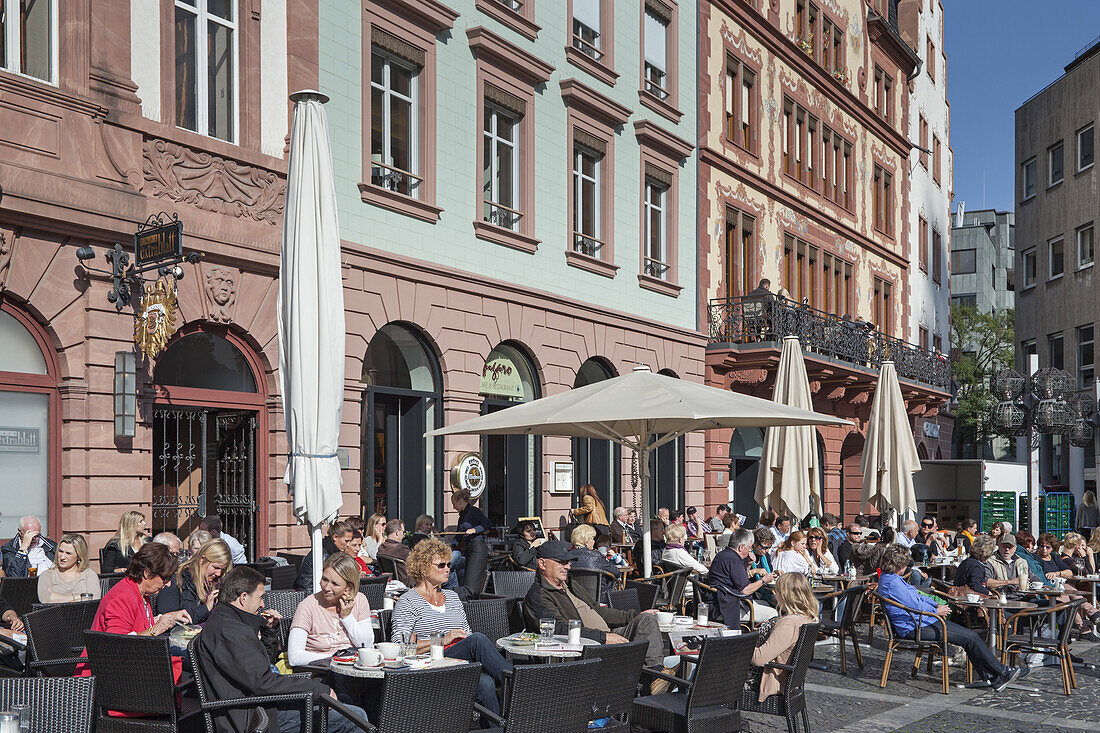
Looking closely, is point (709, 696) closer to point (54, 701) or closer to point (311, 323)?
point (54, 701)

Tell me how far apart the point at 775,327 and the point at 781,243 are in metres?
3.95

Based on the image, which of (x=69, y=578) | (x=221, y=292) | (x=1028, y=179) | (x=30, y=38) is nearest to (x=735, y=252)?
(x=221, y=292)

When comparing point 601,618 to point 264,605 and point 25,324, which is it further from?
Answer: point 25,324

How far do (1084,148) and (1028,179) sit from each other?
363cm

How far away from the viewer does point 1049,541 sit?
15812mm

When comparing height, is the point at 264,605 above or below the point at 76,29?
below

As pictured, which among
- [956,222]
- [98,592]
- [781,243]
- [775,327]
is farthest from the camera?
[956,222]

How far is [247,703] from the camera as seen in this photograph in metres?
6.31

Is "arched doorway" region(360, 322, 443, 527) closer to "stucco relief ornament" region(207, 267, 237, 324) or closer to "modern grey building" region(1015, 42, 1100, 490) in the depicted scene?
"stucco relief ornament" region(207, 267, 237, 324)

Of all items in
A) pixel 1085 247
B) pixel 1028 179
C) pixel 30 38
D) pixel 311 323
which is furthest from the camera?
pixel 1028 179

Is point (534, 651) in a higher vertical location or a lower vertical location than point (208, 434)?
lower

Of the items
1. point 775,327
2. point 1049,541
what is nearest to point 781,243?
point 775,327

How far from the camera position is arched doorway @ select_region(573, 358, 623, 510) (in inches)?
867

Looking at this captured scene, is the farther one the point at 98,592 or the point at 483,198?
the point at 483,198
